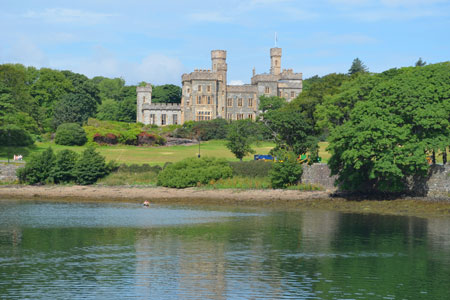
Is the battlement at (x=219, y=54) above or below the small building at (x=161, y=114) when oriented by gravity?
above

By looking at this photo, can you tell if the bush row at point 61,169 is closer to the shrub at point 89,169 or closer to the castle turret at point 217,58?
the shrub at point 89,169

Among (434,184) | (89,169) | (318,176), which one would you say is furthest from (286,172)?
(89,169)

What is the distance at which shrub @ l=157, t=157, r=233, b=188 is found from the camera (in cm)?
5925

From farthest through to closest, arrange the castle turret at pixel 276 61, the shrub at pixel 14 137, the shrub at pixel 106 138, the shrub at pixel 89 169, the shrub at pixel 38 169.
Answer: the castle turret at pixel 276 61
the shrub at pixel 106 138
the shrub at pixel 14 137
the shrub at pixel 38 169
the shrub at pixel 89 169

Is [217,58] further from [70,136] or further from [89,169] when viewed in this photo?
[89,169]

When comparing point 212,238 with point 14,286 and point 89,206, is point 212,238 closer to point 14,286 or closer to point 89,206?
point 14,286

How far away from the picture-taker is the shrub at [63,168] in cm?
6144

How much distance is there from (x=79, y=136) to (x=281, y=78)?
166ft

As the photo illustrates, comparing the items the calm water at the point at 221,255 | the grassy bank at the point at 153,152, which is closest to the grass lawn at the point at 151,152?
the grassy bank at the point at 153,152

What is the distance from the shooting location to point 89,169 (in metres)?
61.6

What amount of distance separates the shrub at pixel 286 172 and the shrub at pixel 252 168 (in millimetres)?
2014

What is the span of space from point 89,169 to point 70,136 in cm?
2932

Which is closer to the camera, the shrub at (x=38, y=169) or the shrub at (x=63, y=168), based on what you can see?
the shrub at (x=63, y=168)

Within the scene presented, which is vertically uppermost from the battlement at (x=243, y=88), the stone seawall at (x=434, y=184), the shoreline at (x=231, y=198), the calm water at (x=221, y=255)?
the battlement at (x=243, y=88)
